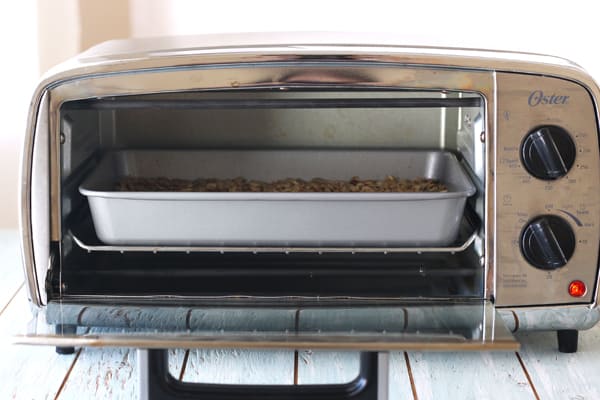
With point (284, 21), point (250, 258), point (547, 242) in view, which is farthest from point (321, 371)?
point (284, 21)

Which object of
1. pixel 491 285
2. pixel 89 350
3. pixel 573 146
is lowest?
pixel 89 350

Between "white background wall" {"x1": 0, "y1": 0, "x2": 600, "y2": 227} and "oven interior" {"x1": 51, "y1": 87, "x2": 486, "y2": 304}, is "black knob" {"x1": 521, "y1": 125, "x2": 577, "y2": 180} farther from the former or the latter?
"white background wall" {"x1": 0, "y1": 0, "x2": 600, "y2": 227}

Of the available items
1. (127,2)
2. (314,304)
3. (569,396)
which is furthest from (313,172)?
(127,2)

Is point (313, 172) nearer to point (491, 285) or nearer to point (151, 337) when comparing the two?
point (491, 285)

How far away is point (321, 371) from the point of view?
1.02 m

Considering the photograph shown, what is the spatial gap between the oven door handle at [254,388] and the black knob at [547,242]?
0.73 feet

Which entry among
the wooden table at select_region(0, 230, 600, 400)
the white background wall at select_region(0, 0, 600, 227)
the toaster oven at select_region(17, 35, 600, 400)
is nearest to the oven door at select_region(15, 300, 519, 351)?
the toaster oven at select_region(17, 35, 600, 400)

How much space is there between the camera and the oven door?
73 centimetres

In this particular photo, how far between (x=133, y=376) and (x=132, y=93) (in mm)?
319

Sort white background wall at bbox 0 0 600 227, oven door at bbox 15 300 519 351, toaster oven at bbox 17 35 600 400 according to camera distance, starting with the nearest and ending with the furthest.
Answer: oven door at bbox 15 300 519 351 → toaster oven at bbox 17 35 600 400 → white background wall at bbox 0 0 600 227

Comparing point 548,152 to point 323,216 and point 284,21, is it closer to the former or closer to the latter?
point 323,216

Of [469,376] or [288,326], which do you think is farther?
[469,376]

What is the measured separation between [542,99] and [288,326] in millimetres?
350

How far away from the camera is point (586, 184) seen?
939mm
